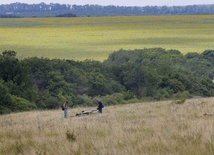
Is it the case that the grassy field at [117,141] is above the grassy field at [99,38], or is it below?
above

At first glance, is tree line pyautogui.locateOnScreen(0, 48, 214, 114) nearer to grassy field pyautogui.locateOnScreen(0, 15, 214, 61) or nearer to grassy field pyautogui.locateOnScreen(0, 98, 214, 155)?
grassy field pyautogui.locateOnScreen(0, 15, 214, 61)

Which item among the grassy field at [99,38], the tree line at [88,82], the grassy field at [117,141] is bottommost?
the grassy field at [99,38]

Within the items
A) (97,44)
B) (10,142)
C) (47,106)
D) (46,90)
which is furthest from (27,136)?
(97,44)

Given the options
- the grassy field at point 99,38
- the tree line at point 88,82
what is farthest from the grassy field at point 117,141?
the grassy field at point 99,38

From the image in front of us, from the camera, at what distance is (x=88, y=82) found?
5869 centimetres

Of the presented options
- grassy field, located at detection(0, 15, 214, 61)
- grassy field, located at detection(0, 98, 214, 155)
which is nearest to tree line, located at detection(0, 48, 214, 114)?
grassy field, located at detection(0, 15, 214, 61)

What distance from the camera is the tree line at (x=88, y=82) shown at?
46375 mm

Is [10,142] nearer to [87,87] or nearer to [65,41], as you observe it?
[87,87]

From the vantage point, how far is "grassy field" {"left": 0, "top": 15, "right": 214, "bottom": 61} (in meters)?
99.1

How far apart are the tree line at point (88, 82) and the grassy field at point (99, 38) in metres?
25.3

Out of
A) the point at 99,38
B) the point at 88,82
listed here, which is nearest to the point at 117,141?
the point at 88,82

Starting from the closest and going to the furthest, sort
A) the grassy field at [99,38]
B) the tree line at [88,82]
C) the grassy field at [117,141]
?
the grassy field at [117,141]
the tree line at [88,82]
the grassy field at [99,38]

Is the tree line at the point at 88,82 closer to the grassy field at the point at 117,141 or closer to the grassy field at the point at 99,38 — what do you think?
the grassy field at the point at 99,38

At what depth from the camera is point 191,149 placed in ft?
22.6
